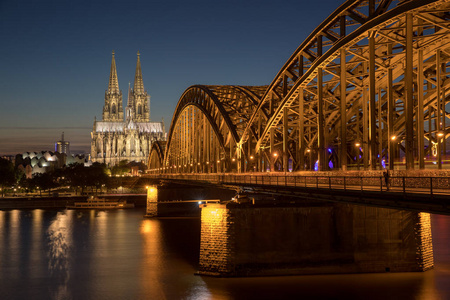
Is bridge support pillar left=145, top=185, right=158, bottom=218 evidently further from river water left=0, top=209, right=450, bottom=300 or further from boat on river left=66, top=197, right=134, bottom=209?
boat on river left=66, top=197, right=134, bottom=209

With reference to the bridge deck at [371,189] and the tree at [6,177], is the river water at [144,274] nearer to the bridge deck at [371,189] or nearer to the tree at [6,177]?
the bridge deck at [371,189]

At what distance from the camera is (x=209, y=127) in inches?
3398

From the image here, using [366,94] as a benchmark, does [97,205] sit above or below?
below

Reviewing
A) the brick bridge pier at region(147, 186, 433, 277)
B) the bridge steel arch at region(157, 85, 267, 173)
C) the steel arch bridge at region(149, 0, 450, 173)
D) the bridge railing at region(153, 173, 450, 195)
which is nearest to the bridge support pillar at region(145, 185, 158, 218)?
the bridge steel arch at region(157, 85, 267, 173)

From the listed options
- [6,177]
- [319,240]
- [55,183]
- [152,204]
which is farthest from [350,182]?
[55,183]

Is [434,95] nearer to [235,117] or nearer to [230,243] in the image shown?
[230,243]

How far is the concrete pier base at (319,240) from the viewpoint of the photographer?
37.2m

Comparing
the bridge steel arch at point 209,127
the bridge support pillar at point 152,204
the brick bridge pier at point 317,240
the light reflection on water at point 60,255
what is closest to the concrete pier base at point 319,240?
the brick bridge pier at point 317,240

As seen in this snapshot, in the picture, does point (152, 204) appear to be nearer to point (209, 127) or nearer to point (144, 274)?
point (209, 127)

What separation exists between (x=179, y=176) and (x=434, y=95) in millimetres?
49237

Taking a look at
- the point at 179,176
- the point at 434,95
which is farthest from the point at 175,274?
the point at 179,176

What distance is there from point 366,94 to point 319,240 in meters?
12.2

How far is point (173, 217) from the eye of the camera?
96.1 metres

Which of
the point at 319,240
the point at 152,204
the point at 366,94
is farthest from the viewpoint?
the point at 152,204
